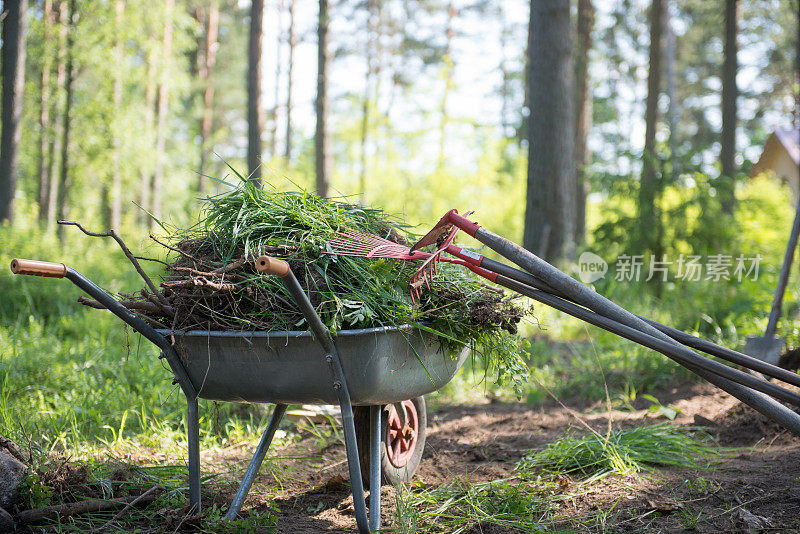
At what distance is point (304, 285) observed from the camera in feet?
6.56

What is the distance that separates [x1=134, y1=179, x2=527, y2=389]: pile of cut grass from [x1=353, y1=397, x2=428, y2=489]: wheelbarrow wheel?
538 millimetres

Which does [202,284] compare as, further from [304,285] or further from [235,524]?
[235,524]

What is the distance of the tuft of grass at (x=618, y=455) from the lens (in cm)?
270

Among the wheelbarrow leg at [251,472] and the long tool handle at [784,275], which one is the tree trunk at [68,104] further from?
the long tool handle at [784,275]

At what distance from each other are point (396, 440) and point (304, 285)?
979mm

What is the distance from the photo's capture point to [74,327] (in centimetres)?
499

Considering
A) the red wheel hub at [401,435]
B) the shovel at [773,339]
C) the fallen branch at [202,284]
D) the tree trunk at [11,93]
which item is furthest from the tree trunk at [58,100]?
the shovel at [773,339]

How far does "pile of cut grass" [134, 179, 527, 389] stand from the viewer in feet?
6.31

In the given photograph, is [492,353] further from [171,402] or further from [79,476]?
[171,402]

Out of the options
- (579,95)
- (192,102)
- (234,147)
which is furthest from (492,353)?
(234,147)

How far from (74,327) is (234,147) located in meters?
26.8

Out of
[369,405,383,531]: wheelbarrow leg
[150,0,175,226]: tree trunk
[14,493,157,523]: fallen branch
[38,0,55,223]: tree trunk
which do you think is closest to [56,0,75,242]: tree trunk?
[38,0,55,223]: tree trunk

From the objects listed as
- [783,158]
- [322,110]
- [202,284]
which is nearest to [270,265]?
[202,284]

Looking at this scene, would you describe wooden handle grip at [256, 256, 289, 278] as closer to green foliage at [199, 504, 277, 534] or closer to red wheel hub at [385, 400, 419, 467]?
green foliage at [199, 504, 277, 534]
